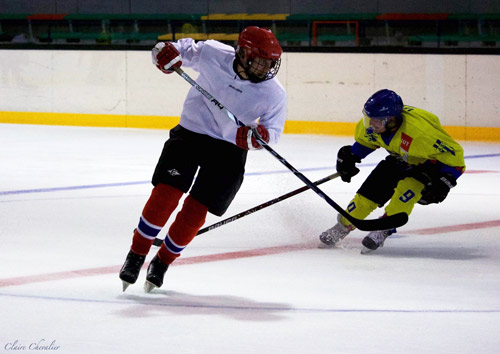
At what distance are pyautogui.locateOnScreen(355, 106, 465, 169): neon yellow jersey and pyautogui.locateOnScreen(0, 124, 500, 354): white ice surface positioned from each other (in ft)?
1.41

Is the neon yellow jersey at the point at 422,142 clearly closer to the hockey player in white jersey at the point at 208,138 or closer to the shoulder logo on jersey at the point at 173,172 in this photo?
the hockey player in white jersey at the point at 208,138

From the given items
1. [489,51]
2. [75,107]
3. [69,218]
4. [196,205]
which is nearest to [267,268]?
[196,205]

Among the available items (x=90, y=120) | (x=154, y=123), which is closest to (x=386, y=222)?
(x=154, y=123)

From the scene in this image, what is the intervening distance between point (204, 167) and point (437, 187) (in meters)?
1.26

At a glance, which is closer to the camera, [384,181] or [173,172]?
[173,172]

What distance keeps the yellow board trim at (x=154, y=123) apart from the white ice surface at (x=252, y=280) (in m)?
3.13

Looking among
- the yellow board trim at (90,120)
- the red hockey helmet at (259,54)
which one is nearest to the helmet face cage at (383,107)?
the red hockey helmet at (259,54)

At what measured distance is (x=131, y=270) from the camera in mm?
3168

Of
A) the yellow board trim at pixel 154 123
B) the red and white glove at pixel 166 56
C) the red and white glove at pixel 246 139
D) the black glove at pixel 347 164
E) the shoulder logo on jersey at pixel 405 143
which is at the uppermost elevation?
the red and white glove at pixel 166 56

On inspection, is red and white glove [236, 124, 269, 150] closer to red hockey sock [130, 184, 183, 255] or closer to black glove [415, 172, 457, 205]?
red hockey sock [130, 184, 183, 255]

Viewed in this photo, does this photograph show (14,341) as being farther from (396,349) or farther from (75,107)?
(75,107)

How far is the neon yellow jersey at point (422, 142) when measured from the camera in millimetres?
4098

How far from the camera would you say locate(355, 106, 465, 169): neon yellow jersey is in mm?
4098

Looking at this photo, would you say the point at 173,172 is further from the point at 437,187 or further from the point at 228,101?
the point at 437,187
